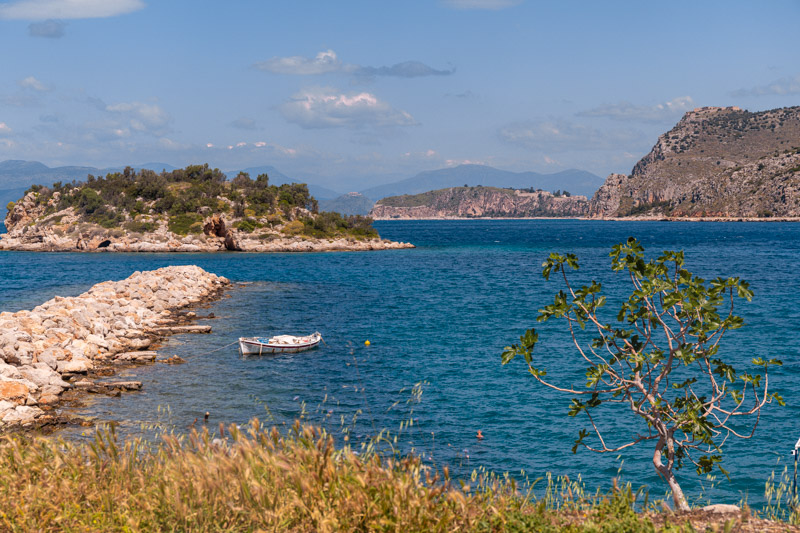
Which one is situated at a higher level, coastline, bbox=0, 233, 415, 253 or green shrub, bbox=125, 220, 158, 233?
green shrub, bbox=125, 220, 158, 233

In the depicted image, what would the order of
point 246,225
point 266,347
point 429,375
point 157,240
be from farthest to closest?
1. point 246,225
2. point 157,240
3. point 266,347
4. point 429,375

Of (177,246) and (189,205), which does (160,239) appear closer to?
(177,246)

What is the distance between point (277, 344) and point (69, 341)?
339 inches

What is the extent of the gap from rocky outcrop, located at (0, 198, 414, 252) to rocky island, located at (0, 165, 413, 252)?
0.52 ft

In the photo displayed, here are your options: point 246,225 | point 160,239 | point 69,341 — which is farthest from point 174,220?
point 69,341

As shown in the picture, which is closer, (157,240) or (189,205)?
(157,240)

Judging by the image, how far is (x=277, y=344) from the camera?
29.0m

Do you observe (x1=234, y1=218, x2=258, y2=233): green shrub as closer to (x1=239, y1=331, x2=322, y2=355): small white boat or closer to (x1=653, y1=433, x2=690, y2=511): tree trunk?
(x1=239, y1=331, x2=322, y2=355): small white boat

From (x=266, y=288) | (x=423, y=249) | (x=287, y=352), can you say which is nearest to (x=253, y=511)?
(x=287, y=352)

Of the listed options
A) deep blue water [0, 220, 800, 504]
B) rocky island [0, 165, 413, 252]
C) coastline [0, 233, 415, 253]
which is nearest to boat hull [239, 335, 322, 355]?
deep blue water [0, 220, 800, 504]

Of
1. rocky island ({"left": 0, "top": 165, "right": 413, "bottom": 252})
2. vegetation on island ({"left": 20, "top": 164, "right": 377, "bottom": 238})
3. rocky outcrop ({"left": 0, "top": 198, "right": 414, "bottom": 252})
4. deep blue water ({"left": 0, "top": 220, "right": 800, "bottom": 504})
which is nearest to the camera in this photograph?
deep blue water ({"left": 0, "top": 220, "right": 800, "bottom": 504})

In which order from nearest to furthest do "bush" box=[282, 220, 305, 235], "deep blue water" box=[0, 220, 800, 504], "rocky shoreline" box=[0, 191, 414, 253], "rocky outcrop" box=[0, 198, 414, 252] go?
"deep blue water" box=[0, 220, 800, 504] < "rocky outcrop" box=[0, 198, 414, 252] < "rocky shoreline" box=[0, 191, 414, 253] < "bush" box=[282, 220, 305, 235]

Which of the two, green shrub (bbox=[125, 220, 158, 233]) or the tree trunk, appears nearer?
the tree trunk

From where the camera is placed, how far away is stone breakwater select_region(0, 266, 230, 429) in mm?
19438
